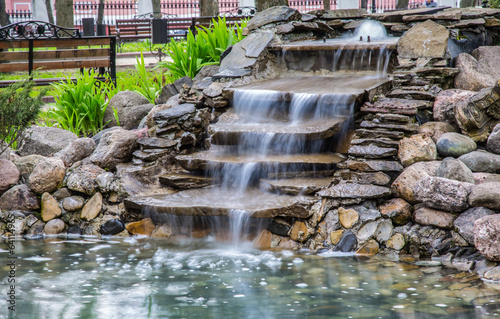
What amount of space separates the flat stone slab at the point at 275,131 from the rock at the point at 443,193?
1.16 m

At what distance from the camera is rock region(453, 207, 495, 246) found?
4414 millimetres

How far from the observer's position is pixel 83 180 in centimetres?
579

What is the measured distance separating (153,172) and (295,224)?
70.8 inches

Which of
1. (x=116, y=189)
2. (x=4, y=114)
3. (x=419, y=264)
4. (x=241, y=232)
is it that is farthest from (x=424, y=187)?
(x=4, y=114)

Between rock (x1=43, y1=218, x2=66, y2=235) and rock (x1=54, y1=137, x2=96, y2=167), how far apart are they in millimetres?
790

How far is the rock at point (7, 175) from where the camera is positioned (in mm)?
5758

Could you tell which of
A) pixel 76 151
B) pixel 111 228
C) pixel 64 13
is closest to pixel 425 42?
pixel 111 228

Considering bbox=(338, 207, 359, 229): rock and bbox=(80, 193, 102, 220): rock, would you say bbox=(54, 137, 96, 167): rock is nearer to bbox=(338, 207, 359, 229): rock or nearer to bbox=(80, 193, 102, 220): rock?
bbox=(80, 193, 102, 220): rock

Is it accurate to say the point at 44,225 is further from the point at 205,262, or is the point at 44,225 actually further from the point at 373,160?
the point at 373,160

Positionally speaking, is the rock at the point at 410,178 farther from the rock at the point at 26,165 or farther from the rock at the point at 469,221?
the rock at the point at 26,165

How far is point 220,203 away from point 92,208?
4.66 ft

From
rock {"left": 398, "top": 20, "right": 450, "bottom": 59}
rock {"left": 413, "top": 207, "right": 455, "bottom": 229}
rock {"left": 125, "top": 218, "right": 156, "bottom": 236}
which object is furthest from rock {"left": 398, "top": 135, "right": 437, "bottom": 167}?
rock {"left": 125, "top": 218, "right": 156, "bottom": 236}

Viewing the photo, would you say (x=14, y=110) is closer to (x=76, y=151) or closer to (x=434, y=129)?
(x=76, y=151)

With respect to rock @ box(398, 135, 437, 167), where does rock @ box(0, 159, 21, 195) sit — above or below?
below
